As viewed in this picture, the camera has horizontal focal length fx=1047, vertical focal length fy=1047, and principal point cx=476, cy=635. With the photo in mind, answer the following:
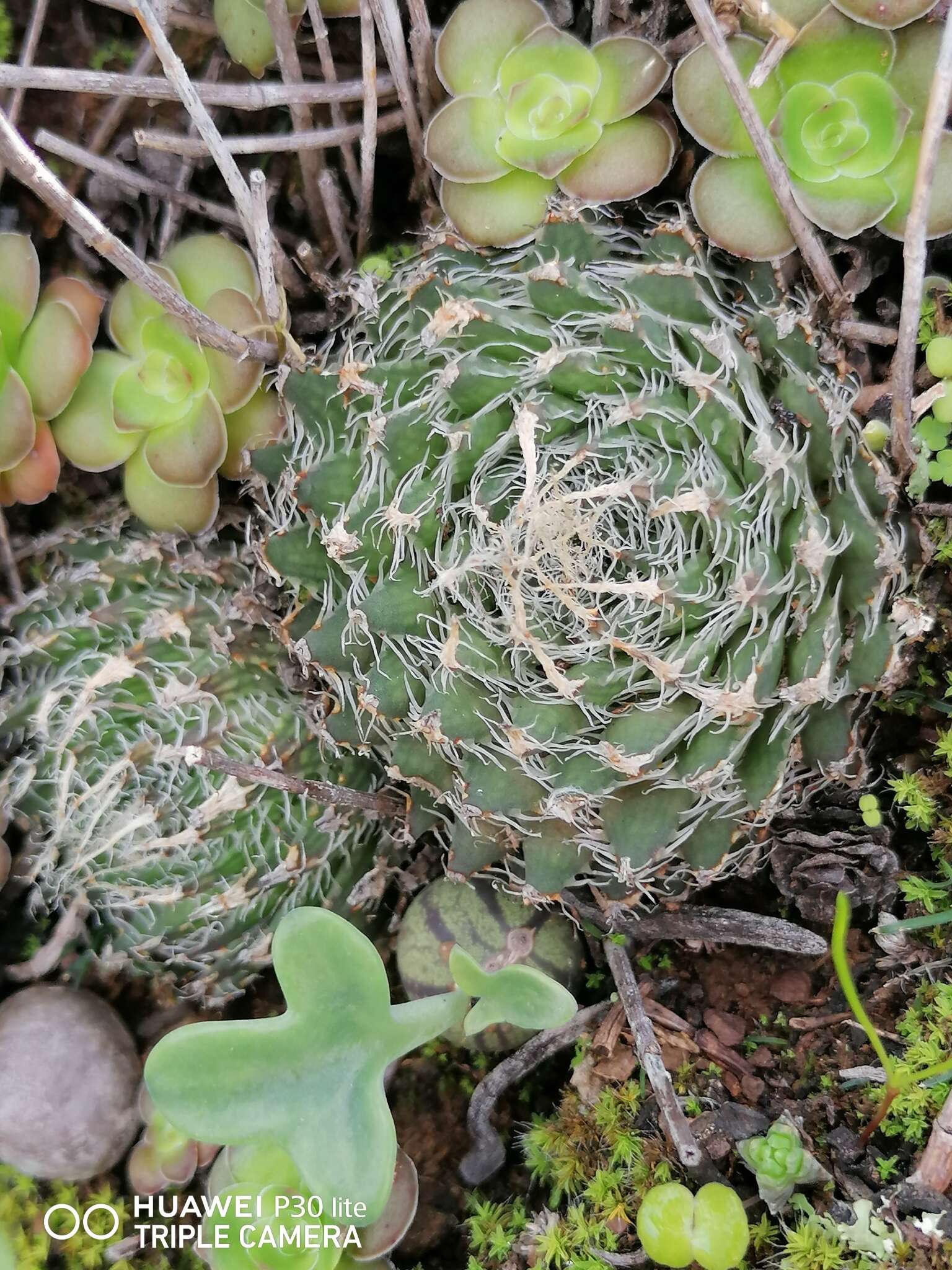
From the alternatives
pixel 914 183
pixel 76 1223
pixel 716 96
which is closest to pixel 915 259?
pixel 914 183

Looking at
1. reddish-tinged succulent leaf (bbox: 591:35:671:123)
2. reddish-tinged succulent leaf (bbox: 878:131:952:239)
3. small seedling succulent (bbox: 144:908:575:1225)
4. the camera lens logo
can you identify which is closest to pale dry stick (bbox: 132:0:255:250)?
reddish-tinged succulent leaf (bbox: 591:35:671:123)

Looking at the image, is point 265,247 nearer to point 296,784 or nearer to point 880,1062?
point 296,784

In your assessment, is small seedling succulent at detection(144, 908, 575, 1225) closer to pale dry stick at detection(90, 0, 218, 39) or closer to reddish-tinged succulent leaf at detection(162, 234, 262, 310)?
reddish-tinged succulent leaf at detection(162, 234, 262, 310)

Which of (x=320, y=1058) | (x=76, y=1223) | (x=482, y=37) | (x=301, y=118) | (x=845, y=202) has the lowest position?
(x=76, y=1223)

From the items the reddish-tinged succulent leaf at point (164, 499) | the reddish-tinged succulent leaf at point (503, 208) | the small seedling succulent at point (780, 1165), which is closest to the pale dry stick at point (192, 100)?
the reddish-tinged succulent leaf at point (503, 208)

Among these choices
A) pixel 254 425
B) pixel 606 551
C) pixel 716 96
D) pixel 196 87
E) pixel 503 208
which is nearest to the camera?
pixel 606 551

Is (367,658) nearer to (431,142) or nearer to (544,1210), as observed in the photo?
(431,142)
